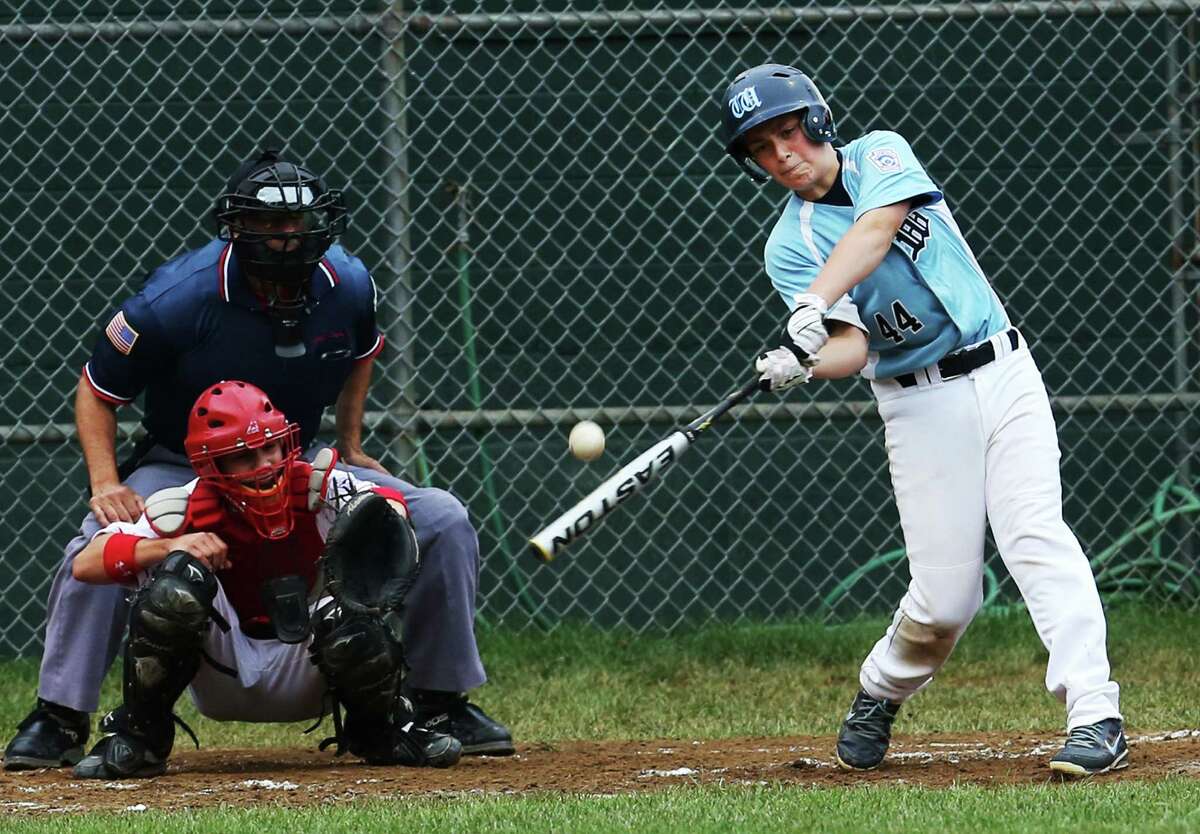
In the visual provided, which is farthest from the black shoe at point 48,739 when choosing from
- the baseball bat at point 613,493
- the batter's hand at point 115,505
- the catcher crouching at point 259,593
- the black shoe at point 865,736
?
the black shoe at point 865,736

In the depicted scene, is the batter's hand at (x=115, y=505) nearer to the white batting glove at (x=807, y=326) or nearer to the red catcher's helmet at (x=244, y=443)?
the red catcher's helmet at (x=244, y=443)

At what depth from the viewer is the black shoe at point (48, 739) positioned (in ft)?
15.2

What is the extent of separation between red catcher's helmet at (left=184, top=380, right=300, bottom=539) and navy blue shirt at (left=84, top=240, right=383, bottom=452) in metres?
0.40

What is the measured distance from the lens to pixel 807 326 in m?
4.04

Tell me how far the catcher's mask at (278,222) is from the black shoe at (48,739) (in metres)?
1.20

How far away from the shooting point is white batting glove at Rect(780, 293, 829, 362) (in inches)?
159

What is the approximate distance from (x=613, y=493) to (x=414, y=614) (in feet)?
3.01

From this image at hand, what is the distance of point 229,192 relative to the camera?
4637 mm

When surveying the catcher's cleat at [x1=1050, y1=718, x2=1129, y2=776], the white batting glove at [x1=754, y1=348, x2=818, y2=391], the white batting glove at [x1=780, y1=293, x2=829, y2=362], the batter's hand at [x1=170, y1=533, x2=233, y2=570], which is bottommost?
the catcher's cleat at [x1=1050, y1=718, x2=1129, y2=776]

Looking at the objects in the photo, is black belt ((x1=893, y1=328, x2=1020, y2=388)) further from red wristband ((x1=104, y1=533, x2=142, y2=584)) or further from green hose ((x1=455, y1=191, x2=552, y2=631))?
green hose ((x1=455, y1=191, x2=552, y2=631))

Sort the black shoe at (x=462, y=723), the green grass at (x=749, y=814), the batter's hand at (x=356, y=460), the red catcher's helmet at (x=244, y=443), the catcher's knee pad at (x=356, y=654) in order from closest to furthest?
the green grass at (x=749, y=814), the red catcher's helmet at (x=244, y=443), the catcher's knee pad at (x=356, y=654), the black shoe at (x=462, y=723), the batter's hand at (x=356, y=460)

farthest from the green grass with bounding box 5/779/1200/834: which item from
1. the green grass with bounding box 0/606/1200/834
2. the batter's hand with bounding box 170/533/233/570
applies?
the batter's hand with bounding box 170/533/233/570

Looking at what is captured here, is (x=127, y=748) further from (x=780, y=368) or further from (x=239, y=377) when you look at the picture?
(x=780, y=368)

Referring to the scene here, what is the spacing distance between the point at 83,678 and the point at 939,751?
2.11m
